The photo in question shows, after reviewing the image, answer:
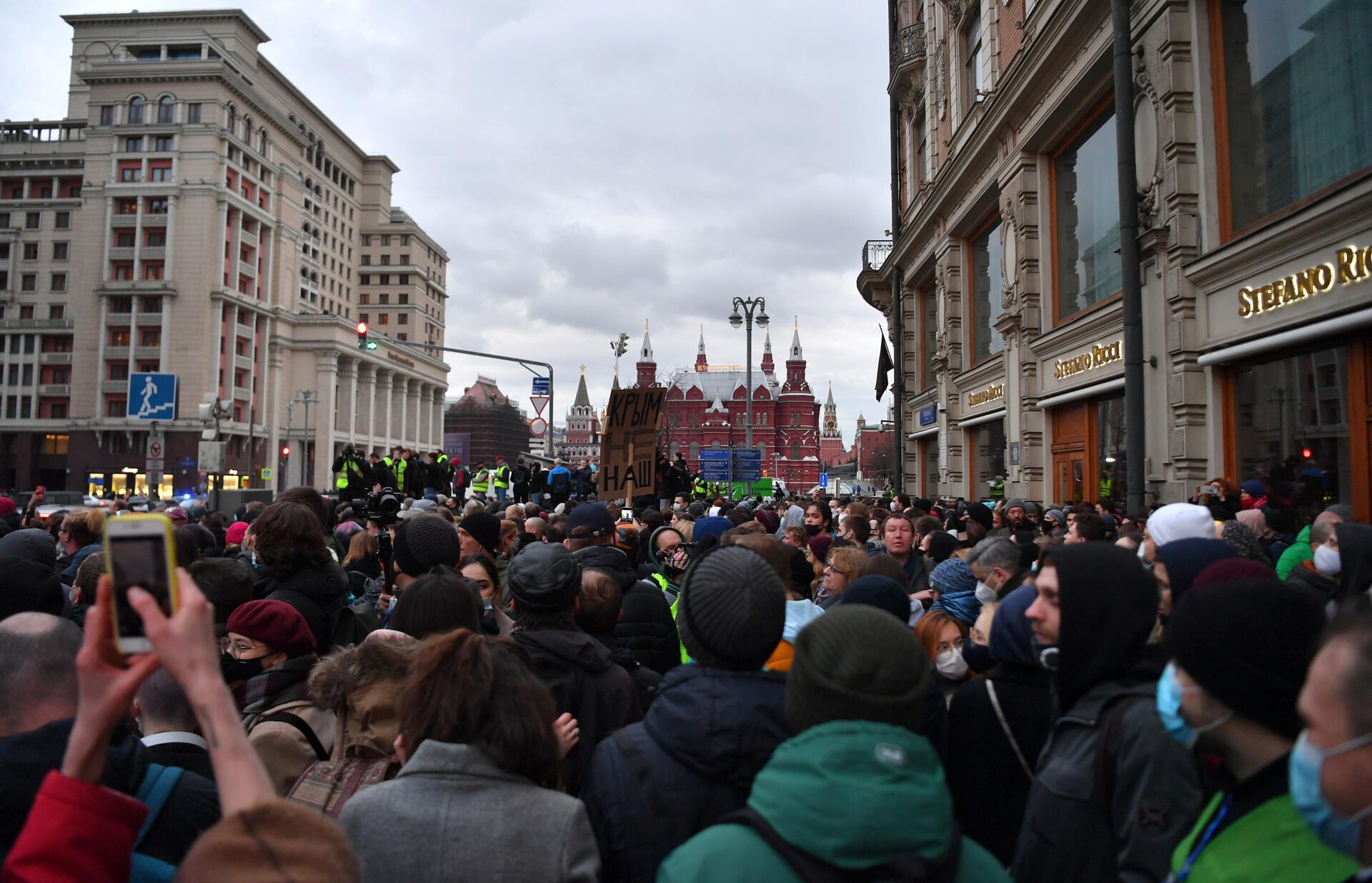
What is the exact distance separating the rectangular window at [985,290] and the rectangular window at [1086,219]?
2.66 metres

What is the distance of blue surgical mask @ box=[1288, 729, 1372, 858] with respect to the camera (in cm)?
165

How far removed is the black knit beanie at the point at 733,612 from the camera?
8.59ft

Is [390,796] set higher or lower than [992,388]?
lower

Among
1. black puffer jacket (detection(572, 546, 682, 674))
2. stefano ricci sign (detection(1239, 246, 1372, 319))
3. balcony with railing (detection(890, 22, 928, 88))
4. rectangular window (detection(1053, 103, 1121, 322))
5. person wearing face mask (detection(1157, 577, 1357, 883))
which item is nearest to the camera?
person wearing face mask (detection(1157, 577, 1357, 883))

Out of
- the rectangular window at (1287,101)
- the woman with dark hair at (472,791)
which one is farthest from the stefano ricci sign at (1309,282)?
the woman with dark hair at (472,791)

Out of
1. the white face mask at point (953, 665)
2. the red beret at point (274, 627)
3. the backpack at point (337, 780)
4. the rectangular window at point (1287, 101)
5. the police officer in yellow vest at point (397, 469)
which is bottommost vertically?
the backpack at point (337, 780)

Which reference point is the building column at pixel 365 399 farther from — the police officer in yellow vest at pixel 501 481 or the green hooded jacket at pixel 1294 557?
the green hooded jacket at pixel 1294 557

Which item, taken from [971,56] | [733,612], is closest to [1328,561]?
[733,612]

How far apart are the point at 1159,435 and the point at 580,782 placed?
10753 millimetres

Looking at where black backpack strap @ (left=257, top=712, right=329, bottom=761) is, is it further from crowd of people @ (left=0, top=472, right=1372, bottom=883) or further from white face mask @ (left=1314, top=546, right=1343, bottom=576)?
white face mask @ (left=1314, top=546, right=1343, bottom=576)

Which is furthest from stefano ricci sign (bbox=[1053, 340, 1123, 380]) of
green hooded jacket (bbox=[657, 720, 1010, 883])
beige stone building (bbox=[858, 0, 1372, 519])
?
green hooded jacket (bbox=[657, 720, 1010, 883])

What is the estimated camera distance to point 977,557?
501 centimetres

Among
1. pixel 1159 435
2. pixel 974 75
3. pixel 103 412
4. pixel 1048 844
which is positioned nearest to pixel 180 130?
pixel 103 412

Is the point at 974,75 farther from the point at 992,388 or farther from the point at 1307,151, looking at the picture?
the point at 1307,151
